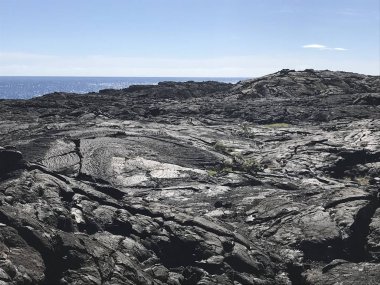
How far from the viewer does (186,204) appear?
2695 cm

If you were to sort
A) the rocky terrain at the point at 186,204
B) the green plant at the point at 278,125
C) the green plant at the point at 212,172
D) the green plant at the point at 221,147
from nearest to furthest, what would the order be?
the rocky terrain at the point at 186,204 → the green plant at the point at 212,172 → the green plant at the point at 221,147 → the green plant at the point at 278,125

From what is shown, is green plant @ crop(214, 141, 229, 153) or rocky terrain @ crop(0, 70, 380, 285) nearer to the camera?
rocky terrain @ crop(0, 70, 380, 285)

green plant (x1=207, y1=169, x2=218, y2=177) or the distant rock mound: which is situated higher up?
the distant rock mound

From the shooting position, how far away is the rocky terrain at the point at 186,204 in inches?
673

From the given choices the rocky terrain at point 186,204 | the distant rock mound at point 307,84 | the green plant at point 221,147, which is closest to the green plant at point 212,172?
the rocky terrain at point 186,204

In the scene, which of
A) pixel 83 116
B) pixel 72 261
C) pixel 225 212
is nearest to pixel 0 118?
pixel 83 116

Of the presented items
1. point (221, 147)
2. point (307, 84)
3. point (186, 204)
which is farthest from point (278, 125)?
point (307, 84)

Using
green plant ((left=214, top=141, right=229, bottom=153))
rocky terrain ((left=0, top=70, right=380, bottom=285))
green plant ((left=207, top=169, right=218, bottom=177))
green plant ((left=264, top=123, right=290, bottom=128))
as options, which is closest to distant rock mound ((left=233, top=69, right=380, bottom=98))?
green plant ((left=264, top=123, right=290, bottom=128))

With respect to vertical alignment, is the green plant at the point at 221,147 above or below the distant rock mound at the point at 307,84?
below

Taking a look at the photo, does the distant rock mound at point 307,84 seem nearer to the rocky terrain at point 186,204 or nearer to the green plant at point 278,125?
the green plant at point 278,125

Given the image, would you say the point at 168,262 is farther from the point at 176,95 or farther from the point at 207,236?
the point at 176,95

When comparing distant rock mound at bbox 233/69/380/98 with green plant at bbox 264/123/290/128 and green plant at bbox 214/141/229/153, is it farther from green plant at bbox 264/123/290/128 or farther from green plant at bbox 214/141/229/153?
green plant at bbox 214/141/229/153

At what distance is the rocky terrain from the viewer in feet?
56.1

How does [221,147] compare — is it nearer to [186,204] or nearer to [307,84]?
[186,204]
